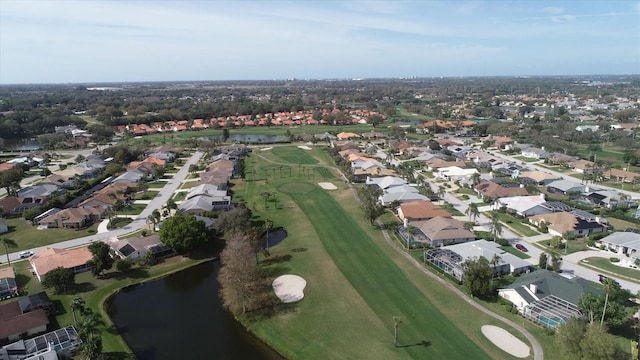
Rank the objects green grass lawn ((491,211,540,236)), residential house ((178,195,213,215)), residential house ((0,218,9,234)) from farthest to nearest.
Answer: residential house ((178,195,213,215)), green grass lawn ((491,211,540,236)), residential house ((0,218,9,234))

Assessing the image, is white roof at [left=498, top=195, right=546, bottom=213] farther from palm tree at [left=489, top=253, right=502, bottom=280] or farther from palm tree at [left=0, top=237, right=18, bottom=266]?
palm tree at [left=0, top=237, right=18, bottom=266]

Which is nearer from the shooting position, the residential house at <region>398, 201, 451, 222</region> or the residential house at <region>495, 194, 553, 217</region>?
the residential house at <region>398, 201, 451, 222</region>

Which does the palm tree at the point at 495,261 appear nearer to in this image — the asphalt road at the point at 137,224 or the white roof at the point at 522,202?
the white roof at the point at 522,202

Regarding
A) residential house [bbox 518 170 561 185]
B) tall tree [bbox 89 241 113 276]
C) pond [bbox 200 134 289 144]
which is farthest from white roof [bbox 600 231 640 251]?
pond [bbox 200 134 289 144]

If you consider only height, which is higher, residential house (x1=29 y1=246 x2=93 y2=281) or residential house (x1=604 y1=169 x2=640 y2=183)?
residential house (x1=604 y1=169 x2=640 y2=183)

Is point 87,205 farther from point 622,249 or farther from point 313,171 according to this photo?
point 622,249

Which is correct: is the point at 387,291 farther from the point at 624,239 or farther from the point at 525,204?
the point at 525,204

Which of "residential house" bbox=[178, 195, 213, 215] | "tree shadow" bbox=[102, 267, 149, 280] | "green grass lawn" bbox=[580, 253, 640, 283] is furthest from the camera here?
"residential house" bbox=[178, 195, 213, 215]
